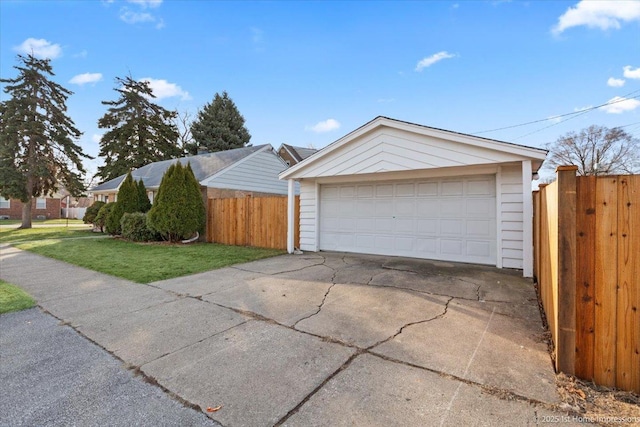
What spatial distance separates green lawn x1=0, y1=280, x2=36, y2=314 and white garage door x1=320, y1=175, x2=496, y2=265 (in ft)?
21.8

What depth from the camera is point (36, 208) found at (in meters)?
35.1

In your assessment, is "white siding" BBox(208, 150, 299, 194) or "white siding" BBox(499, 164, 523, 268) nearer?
"white siding" BBox(499, 164, 523, 268)

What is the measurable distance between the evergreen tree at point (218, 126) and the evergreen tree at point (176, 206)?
2013 cm

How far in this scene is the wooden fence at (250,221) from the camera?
9773mm

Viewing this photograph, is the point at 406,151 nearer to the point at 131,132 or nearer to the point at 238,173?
the point at 238,173

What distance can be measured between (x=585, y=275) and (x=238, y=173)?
48.2ft

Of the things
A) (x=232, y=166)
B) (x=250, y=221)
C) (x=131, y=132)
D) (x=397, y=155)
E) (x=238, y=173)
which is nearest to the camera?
(x=397, y=155)

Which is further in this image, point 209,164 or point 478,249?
point 209,164

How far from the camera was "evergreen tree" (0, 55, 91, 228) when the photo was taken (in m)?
19.3

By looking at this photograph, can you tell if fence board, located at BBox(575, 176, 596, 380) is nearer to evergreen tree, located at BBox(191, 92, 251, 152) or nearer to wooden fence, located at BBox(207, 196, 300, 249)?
wooden fence, located at BBox(207, 196, 300, 249)

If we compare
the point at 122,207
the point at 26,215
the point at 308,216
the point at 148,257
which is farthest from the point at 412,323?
the point at 26,215

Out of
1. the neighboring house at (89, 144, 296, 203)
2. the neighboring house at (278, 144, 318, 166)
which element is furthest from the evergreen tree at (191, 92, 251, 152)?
the neighboring house at (89, 144, 296, 203)

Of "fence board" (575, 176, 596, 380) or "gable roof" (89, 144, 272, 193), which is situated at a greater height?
"gable roof" (89, 144, 272, 193)

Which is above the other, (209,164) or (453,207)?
(209,164)
